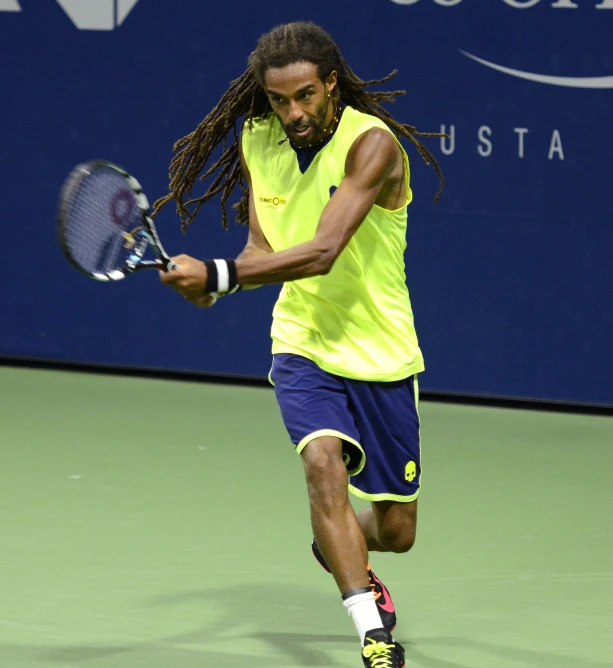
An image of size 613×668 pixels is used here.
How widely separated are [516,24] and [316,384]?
148 inches

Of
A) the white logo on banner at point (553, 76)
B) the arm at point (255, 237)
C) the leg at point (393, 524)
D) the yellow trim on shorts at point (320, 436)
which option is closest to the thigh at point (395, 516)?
the leg at point (393, 524)

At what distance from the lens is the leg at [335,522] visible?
4125 mm

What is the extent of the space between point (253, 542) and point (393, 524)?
1110 mm

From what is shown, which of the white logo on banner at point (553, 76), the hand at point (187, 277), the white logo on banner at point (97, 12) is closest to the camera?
the hand at point (187, 277)

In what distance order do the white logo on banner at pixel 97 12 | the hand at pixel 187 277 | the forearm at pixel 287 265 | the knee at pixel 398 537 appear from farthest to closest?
the white logo on banner at pixel 97 12 → the knee at pixel 398 537 → the forearm at pixel 287 265 → the hand at pixel 187 277

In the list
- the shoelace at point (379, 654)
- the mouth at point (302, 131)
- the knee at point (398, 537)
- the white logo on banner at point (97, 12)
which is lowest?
the shoelace at point (379, 654)

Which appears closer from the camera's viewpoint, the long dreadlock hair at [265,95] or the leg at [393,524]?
the long dreadlock hair at [265,95]

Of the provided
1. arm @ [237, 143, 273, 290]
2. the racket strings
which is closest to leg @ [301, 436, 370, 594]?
arm @ [237, 143, 273, 290]

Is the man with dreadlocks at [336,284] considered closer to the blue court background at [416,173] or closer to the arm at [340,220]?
the arm at [340,220]

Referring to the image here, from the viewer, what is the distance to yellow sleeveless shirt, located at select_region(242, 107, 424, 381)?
14.3 ft

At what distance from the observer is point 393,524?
4.56m

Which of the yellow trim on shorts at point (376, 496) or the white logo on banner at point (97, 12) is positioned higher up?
the white logo on banner at point (97, 12)

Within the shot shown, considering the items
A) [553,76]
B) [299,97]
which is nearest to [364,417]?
[299,97]

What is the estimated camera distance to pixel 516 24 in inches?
299
